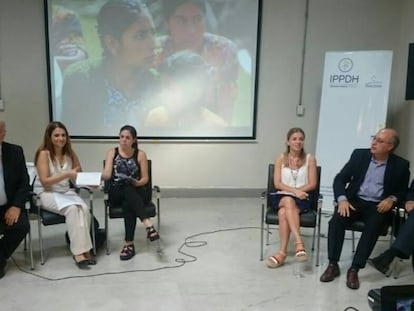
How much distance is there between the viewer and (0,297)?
2807mm

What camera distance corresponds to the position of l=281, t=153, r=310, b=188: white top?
137 inches

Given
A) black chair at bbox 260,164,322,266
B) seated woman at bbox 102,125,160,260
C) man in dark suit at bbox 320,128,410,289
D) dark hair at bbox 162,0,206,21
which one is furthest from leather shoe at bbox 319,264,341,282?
dark hair at bbox 162,0,206,21

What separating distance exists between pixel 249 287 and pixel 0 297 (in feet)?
5.66

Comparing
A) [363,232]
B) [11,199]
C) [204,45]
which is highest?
[204,45]

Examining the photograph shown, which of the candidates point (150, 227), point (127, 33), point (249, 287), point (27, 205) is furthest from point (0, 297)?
point (127, 33)

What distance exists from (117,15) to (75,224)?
Answer: 2637 millimetres

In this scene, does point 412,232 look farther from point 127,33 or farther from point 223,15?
point 127,33

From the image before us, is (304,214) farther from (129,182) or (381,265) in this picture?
(129,182)

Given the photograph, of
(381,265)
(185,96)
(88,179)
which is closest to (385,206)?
(381,265)

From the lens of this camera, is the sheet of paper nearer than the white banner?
Yes

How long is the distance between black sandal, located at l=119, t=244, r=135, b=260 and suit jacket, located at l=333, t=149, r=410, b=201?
175cm

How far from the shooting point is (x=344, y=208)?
3.21m

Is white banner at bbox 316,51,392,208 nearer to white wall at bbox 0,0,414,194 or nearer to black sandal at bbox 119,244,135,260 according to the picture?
white wall at bbox 0,0,414,194

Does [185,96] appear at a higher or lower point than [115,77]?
lower
